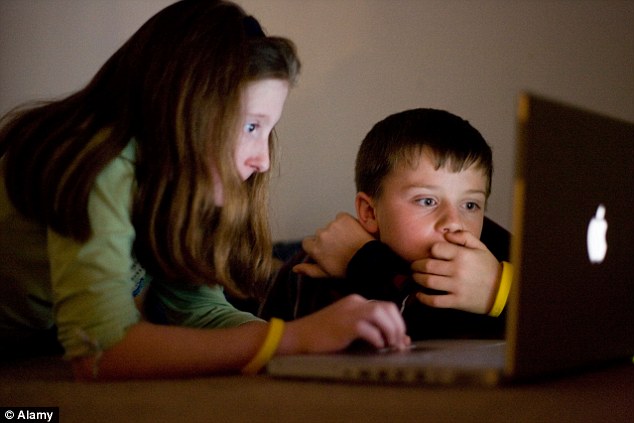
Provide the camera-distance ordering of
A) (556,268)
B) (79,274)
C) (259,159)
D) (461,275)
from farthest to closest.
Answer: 1. (461,275)
2. (259,159)
3. (79,274)
4. (556,268)

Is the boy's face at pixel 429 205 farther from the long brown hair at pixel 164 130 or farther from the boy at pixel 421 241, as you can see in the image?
the long brown hair at pixel 164 130

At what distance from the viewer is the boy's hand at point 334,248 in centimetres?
133

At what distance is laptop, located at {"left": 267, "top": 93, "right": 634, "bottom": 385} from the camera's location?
0.65 m

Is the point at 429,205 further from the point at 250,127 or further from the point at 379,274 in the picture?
the point at 250,127

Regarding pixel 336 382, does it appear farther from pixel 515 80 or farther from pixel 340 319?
pixel 515 80

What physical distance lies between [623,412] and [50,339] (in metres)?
0.89

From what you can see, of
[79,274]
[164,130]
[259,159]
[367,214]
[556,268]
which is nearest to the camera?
[556,268]

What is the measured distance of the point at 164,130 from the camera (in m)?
0.96

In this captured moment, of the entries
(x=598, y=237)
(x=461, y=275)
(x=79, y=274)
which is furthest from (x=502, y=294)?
(x=79, y=274)

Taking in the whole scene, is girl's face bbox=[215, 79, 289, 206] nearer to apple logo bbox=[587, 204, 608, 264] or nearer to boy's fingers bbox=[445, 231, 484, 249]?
boy's fingers bbox=[445, 231, 484, 249]

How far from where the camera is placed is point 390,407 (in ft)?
2.19

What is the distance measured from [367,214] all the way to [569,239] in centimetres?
70

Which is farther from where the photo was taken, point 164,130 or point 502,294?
point 502,294

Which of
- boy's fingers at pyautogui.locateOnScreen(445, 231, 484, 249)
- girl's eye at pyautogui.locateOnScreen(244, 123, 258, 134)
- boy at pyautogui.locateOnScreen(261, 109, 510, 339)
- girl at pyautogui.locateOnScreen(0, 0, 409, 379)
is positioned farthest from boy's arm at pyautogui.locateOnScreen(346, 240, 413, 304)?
girl's eye at pyautogui.locateOnScreen(244, 123, 258, 134)
